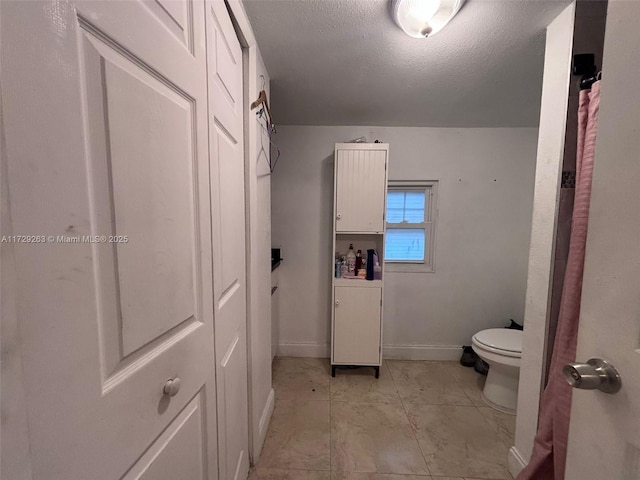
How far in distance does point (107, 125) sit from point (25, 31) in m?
0.14

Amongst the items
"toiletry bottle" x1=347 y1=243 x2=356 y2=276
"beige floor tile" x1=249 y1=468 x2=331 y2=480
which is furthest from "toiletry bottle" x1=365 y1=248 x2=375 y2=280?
"beige floor tile" x1=249 y1=468 x2=331 y2=480

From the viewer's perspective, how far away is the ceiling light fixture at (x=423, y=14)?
990mm

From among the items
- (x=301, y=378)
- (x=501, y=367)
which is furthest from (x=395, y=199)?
(x=301, y=378)

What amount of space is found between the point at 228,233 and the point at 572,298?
1.38 metres

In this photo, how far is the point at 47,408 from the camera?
1.04 ft

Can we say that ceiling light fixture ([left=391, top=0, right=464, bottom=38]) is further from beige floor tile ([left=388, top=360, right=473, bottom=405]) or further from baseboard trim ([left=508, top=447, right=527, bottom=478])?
beige floor tile ([left=388, top=360, right=473, bottom=405])

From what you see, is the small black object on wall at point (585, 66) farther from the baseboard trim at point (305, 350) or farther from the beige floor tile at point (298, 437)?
the baseboard trim at point (305, 350)

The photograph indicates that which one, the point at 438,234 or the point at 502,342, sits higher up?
the point at 438,234

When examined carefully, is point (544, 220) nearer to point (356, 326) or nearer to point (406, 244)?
point (406, 244)

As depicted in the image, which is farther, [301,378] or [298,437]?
[301,378]

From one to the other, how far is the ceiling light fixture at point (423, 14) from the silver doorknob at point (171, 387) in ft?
4.94

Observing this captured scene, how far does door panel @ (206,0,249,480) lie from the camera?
81 cm

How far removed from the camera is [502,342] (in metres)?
1.78

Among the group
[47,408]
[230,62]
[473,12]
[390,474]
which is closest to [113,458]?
[47,408]
